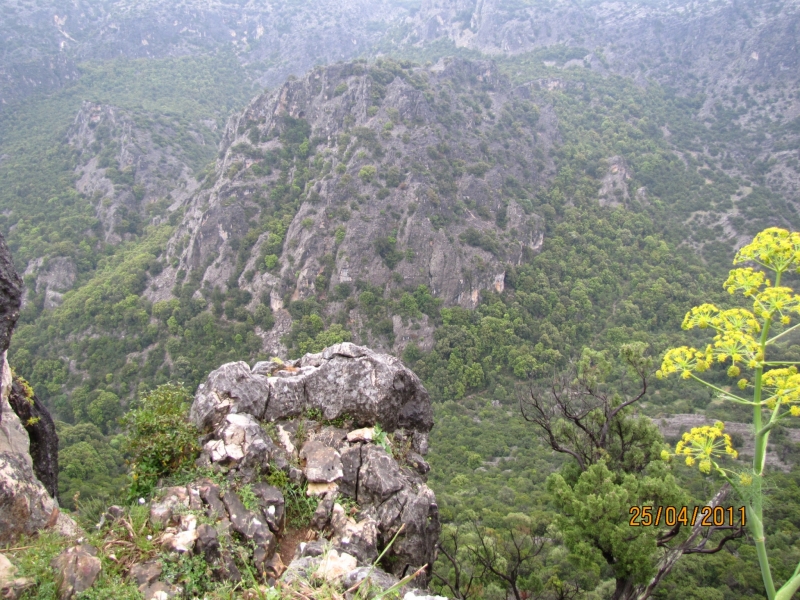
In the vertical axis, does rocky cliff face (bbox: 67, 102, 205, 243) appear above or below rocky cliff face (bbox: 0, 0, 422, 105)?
below

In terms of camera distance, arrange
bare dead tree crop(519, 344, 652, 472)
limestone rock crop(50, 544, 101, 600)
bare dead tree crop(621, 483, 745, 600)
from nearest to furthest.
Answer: limestone rock crop(50, 544, 101, 600) < bare dead tree crop(621, 483, 745, 600) < bare dead tree crop(519, 344, 652, 472)

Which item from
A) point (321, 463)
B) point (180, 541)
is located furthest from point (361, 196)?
point (180, 541)

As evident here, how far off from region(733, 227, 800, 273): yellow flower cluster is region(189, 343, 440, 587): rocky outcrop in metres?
7.22

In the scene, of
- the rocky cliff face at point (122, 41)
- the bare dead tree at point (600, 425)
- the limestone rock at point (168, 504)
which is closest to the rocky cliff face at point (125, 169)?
the rocky cliff face at point (122, 41)

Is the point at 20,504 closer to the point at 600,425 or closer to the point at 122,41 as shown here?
the point at 600,425

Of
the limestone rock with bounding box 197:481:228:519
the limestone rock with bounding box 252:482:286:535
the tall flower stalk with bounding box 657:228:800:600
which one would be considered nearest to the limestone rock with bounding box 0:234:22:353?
the limestone rock with bounding box 197:481:228:519

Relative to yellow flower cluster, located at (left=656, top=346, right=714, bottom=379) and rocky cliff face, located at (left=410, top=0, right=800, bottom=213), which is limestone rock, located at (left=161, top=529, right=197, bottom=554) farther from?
rocky cliff face, located at (left=410, top=0, right=800, bottom=213)

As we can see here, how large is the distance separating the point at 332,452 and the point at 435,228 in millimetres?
73097

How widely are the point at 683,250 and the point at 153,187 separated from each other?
4494 inches

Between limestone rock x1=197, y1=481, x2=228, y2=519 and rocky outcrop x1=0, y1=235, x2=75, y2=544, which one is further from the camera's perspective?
limestone rock x1=197, y1=481, x2=228, y2=519

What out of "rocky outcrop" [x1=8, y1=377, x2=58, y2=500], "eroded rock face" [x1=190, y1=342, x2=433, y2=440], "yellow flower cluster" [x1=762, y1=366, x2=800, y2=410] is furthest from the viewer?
"rocky outcrop" [x1=8, y1=377, x2=58, y2=500]

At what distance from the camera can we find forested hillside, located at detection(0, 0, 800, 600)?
5888 centimetres

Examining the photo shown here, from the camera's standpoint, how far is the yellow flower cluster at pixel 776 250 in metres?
5.79

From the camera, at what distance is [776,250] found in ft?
19.3
